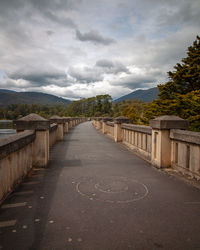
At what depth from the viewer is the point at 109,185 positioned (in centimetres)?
423

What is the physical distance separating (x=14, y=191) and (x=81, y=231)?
2.09m

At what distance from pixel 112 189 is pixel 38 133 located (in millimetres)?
3274

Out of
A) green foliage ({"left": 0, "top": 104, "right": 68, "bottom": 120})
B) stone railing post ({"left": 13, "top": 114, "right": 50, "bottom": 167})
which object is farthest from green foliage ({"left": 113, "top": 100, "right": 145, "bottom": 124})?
green foliage ({"left": 0, "top": 104, "right": 68, "bottom": 120})

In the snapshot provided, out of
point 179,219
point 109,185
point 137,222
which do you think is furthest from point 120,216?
point 109,185

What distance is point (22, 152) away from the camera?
183 inches

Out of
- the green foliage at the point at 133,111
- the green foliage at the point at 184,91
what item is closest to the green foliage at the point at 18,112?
the green foliage at the point at 133,111

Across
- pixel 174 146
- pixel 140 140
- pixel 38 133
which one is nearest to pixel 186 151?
pixel 174 146

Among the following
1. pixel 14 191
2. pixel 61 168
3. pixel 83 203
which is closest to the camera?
pixel 83 203

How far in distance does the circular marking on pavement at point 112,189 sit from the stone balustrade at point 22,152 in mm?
1479

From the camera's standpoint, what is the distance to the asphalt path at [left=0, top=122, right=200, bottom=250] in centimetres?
230

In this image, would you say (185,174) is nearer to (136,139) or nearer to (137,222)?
(137,222)

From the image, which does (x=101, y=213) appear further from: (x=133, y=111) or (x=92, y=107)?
(x=92, y=107)

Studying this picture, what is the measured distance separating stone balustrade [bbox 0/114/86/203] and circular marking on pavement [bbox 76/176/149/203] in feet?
4.85

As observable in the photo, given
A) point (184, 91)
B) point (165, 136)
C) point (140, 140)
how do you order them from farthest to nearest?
1. point (184, 91)
2. point (140, 140)
3. point (165, 136)
